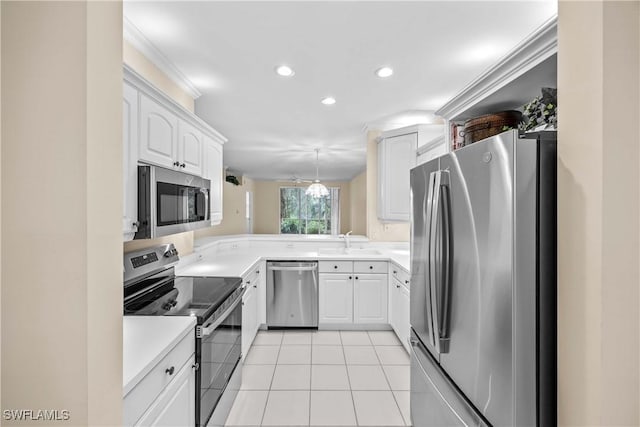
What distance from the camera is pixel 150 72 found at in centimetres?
220

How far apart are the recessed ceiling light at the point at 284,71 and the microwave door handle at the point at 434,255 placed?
1.57 meters

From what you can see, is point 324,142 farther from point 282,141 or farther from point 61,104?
point 61,104

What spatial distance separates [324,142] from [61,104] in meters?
4.53

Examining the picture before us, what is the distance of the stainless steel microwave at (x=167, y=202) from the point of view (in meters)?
1.55

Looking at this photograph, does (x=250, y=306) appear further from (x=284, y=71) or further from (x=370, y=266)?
(x=284, y=71)

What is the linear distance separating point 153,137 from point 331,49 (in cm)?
129

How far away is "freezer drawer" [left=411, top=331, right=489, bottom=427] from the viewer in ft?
4.07

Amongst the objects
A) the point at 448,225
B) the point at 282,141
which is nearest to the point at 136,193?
the point at 448,225

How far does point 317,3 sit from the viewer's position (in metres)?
1.66

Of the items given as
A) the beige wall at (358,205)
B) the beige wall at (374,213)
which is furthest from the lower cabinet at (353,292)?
the beige wall at (358,205)

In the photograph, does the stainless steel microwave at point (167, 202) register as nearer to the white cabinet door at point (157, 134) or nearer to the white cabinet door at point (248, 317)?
the white cabinet door at point (157, 134)

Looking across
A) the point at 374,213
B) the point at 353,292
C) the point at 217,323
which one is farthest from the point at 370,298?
the point at 217,323

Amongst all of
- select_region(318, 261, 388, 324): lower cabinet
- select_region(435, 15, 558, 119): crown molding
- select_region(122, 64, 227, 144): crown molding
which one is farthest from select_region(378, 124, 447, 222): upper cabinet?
select_region(122, 64, 227, 144): crown molding

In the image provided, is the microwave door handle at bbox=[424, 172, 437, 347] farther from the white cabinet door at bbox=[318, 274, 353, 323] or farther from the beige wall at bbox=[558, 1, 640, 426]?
the white cabinet door at bbox=[318, 274, 353, 323]
